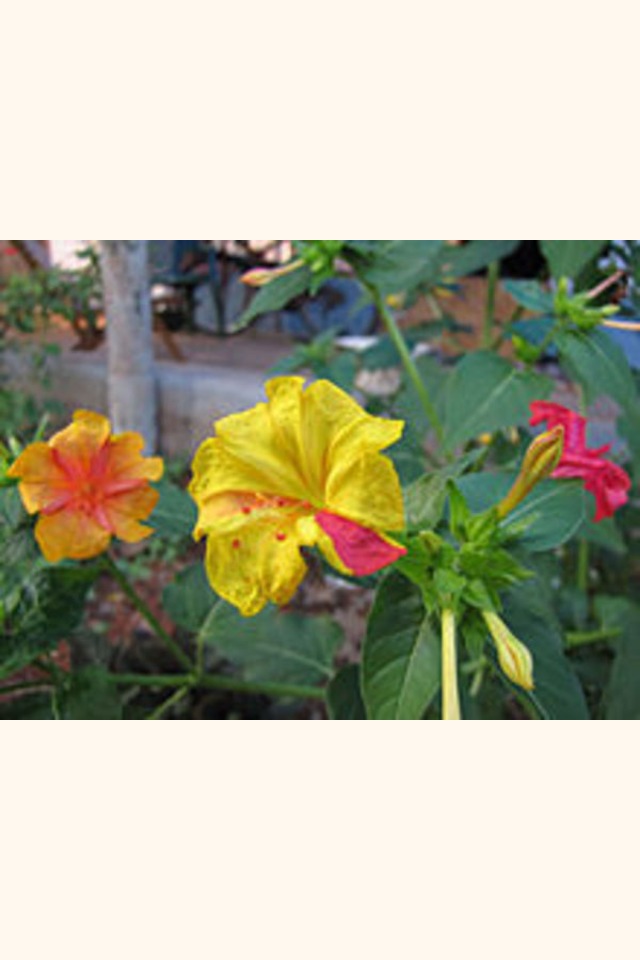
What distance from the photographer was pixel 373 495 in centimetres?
46

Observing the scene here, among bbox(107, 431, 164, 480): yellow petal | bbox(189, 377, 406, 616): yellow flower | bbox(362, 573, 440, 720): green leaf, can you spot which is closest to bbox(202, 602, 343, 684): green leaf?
bbox(107, 431, 164, 480): yellow petal

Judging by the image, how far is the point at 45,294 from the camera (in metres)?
2.44

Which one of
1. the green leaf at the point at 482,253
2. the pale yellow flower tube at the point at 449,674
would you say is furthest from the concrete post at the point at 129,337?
the pale yellow flower tube at the point at 449,674

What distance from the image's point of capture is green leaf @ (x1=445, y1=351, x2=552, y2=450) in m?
0.91

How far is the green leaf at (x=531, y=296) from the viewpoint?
97cm

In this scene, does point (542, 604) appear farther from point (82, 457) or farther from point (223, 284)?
point (223, 284)

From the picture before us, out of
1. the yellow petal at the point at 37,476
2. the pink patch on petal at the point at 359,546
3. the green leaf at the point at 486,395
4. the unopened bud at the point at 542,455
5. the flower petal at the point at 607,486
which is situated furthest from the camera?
the green leaf at the point at 486,395

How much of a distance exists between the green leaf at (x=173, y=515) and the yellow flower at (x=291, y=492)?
0.26 metres

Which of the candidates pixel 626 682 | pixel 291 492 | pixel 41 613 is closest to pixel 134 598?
pixel 41 613

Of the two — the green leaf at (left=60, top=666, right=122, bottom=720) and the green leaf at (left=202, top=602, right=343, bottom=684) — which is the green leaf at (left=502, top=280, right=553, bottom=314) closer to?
the green leaf at (left=202, top=602, right=343, bottom=684)

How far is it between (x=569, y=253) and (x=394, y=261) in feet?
0.71

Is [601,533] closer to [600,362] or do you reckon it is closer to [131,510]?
[600,362]

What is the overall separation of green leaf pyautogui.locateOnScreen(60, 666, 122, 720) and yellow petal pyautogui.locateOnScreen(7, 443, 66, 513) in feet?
0.67

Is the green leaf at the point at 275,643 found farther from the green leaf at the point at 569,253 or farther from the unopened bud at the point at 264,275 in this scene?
the green leaf at the point at 569,253
